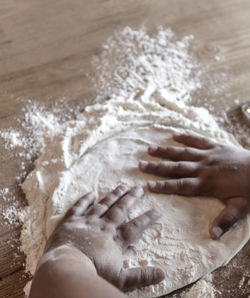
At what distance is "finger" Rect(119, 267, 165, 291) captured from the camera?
0.74m

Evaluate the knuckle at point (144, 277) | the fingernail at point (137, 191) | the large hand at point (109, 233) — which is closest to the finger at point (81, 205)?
the large hand at point (109, 233)

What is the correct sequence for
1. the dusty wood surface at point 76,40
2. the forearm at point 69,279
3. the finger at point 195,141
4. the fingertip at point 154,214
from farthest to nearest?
the dusty wood surface at point 76,40, the finger at point 195,141, the fingertip at point 154,214, the forearm at point 69,279

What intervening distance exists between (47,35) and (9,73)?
0.74 ft

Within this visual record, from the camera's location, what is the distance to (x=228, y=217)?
32.9 inches

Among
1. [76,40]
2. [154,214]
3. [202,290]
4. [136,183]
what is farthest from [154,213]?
[76,40]

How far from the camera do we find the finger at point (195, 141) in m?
0.96

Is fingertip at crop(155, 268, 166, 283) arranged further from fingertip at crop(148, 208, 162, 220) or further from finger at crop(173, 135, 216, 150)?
finger at crop(173, 135, 216, 150)

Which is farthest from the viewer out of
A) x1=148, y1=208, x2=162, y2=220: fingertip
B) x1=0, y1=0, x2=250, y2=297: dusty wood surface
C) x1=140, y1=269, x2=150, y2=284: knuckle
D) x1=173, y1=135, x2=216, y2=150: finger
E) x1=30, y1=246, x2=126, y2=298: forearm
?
x1=0, y1=0, x2=250, y2=297: dusty wood surface

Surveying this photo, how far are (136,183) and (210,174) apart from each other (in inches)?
7.7

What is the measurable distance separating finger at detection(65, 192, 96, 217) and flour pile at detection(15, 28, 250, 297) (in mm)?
31

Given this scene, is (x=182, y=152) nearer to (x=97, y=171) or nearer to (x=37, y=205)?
(x=97, y=171)

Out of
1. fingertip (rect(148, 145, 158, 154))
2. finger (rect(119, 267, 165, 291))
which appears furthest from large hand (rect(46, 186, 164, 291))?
fingertip (rect(148, 145, 158, 154))

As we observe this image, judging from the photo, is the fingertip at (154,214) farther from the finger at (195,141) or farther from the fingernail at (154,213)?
the finger at (195,141)

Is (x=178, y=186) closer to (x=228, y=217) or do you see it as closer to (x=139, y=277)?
(x=228, y=217)
